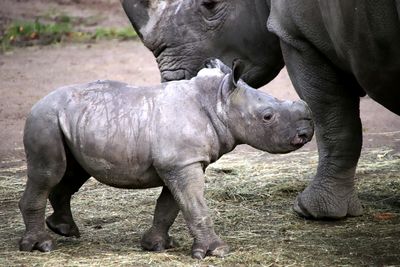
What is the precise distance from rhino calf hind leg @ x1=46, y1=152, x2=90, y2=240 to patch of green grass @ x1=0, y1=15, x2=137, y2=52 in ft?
25.6

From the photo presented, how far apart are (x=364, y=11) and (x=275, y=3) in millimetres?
1140

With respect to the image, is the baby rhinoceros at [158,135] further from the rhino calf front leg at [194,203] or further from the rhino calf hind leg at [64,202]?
the rhino calf hind leg at [64,202]

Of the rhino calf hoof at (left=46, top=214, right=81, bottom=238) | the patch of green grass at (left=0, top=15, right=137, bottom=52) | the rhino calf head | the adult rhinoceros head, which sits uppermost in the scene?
the rhino calf head

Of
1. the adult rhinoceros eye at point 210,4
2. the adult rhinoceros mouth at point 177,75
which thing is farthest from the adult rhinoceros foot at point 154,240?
the adult rhinoceros eye at point 210,4

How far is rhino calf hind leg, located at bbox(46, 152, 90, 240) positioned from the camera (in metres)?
5.61

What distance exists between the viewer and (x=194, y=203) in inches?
203

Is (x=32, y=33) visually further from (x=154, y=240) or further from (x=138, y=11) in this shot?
(x=154, y=240)

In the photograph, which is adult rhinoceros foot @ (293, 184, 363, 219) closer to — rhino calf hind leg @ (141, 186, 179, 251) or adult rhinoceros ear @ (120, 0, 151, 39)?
rhino calf hind leg @ (141, 186, 179, 251)

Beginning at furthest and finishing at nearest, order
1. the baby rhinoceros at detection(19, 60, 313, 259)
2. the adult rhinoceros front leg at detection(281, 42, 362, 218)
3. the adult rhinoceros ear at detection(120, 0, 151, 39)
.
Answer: the adult rhinoceros ear at detection(120, 0, 151, 39) < the adult rhinoceros front leg at detection(281, 42, 362, 218) < the baby rhinoceros at detection(19, 60, 313, 259)

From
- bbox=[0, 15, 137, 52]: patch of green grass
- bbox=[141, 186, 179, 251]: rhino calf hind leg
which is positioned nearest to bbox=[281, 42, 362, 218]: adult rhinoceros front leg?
bbox=[141, 186, 179, 251]: rhino calf hind leg

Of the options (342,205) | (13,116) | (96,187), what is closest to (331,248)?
(342,205)

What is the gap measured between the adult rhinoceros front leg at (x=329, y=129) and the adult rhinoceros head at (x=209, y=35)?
0.38 meters

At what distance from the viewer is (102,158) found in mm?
5262

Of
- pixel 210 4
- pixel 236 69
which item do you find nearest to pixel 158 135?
pixel 236 69
